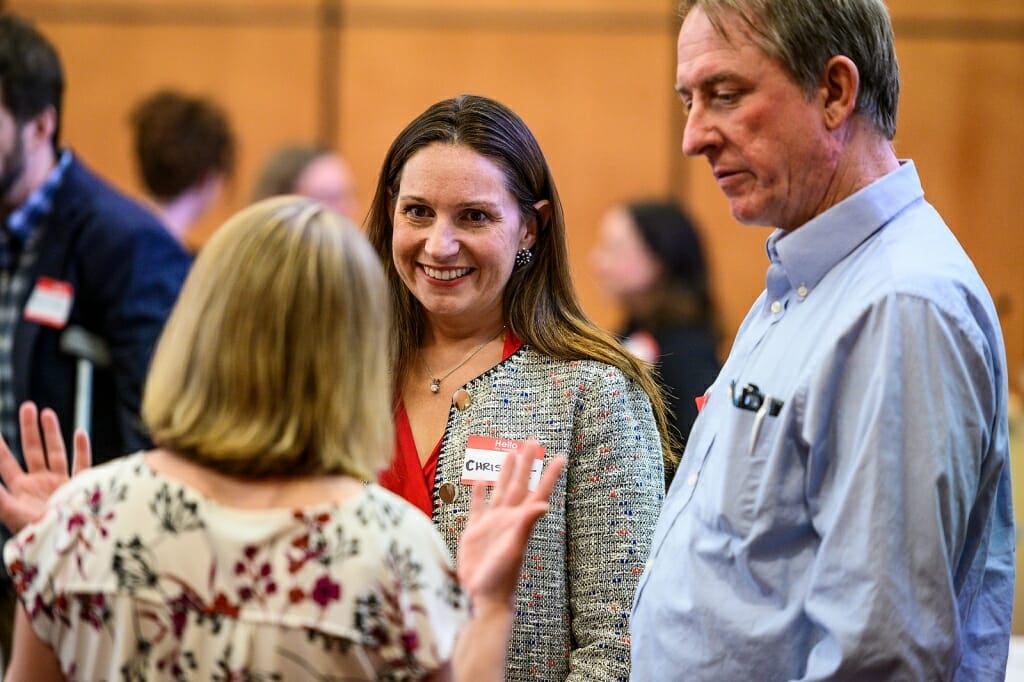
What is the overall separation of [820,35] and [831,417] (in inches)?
20.9

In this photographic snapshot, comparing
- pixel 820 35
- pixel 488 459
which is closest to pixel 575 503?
pixel 488 459

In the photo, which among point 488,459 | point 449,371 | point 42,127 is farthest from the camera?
point 42,127

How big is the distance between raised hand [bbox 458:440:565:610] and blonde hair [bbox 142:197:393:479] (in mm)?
217

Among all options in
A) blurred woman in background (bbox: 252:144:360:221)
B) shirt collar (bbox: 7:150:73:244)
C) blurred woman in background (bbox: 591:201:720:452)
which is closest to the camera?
shirt collar (bbox: 7:150:73:244)

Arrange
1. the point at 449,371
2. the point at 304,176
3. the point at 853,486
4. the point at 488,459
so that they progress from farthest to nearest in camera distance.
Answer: the point at 304,176 < the point at 449,371 < the point at 488,459 < the point at 853,486

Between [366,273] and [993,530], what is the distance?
0.97 meters

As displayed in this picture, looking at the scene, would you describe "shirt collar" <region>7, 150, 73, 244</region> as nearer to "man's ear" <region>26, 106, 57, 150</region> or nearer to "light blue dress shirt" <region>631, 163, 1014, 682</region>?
"man's ear" <region>26, 106, 57, 150</region>

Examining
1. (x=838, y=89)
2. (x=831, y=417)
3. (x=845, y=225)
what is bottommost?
(x=831, y=417)

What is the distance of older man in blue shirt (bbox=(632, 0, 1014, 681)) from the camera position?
1572 mm

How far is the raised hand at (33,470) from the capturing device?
1.74m

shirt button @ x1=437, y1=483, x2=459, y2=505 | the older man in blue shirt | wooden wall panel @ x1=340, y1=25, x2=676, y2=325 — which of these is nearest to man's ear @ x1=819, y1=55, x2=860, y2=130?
the older man in blue shirt

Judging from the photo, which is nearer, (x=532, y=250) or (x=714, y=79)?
(x=714, y=79)

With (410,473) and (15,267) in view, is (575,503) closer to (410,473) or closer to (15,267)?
(410,473)

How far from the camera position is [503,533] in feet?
5.37
